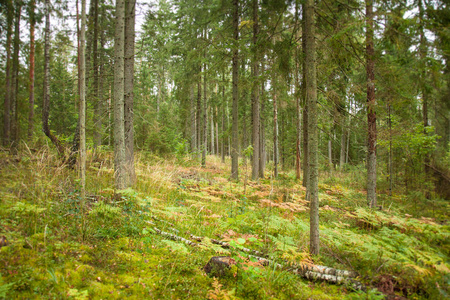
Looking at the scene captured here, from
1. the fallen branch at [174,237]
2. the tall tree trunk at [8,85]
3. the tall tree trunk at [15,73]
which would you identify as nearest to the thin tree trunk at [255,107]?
the fallen branch at [174,237]

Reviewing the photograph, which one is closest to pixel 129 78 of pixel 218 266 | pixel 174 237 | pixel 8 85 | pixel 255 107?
pixel 174 237

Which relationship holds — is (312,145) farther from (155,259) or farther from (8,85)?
(8,85)

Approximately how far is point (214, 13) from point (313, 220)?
35.1 ft

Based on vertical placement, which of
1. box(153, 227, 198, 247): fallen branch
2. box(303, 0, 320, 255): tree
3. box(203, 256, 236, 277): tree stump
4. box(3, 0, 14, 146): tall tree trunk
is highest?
box(3, 0, 14, 146): tall tree trunk

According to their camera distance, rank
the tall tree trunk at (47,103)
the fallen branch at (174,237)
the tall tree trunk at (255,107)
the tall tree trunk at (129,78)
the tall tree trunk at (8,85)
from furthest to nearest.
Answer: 1. the tall tree trunk at (8,85)
2. the tall tree trunk at (255,107)
3. the tall tree trunk at (47,103)
4. the tall tree trunk at (129,78)
5. the fallen branch at (174,237)

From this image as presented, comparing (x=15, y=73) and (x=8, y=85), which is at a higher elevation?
(x=15, y=73)

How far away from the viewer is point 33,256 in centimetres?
254

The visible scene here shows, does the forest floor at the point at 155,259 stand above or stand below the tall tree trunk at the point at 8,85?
below

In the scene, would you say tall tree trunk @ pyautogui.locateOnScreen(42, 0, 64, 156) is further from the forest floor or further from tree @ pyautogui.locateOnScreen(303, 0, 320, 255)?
tree @ pyautogui.locateOnScreen(303, 0, 320, 255)

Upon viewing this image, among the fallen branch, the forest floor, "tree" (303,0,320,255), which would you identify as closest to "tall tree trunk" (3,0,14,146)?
the forest floor

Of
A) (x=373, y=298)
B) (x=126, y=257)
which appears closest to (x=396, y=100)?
(x=373, y=298)

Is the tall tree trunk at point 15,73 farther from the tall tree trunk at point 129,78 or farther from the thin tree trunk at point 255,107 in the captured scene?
the thin tree trunk at point 255,107

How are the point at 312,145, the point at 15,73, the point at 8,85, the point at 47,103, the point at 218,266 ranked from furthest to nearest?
the point at 15,73 → the point at 8,85 → the point at 47,103 → the point at 312,145 → the point at 218,266

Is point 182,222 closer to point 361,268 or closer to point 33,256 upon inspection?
point 33,256
